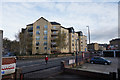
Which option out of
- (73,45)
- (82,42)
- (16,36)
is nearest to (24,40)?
(16,36)

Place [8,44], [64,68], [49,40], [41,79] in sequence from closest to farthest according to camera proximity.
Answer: [41,79] → [64,68] → [49,40] → [8,44]

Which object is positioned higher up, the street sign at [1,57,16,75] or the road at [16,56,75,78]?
the street sign at [1,57,16,75]

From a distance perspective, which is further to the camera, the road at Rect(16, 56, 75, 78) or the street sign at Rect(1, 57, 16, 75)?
the road at Rect(16, 56, 75, 78)

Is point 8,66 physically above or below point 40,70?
above

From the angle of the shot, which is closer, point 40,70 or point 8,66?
point 8,66

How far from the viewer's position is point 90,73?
1048cm

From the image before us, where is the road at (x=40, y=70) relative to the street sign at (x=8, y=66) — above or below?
below

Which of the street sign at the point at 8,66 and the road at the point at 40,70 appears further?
the road at the point at 40,70

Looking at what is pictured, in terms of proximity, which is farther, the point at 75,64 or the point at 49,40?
the point at 49,40

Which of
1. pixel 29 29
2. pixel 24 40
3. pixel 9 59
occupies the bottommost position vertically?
pixel 9 59

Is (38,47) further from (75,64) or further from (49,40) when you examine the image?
(75,64)

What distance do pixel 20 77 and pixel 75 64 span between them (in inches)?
387

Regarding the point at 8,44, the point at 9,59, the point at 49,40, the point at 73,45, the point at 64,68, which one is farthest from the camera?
the point at 8,44

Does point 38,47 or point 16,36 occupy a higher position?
point 16,36
